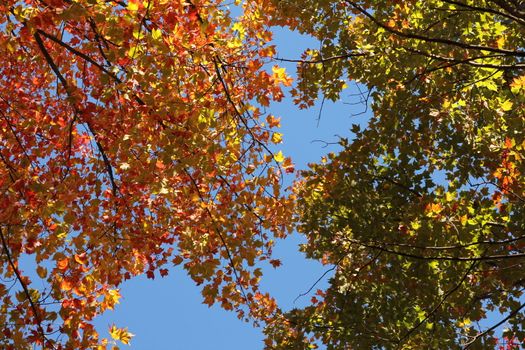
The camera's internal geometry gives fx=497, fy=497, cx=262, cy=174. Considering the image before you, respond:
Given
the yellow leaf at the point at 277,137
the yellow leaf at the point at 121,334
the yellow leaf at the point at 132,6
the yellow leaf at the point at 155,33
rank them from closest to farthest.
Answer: the yellow leaf at the point at 132,6 < the yellow leaf at the point at 155,33 < the yellow leaf at the point at 121,334 < the yellow leaf at the point at 277,137

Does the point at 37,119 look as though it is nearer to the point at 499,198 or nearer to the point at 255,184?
the point at 255,184

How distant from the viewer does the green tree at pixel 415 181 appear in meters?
6.48

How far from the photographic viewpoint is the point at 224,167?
6.20 meters

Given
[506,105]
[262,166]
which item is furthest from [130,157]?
[506,105]

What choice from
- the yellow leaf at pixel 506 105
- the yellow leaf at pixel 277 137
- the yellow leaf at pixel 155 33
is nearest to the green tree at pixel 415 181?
the yellow leaf at pixel 506 105

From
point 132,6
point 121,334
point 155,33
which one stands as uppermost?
point 155,33

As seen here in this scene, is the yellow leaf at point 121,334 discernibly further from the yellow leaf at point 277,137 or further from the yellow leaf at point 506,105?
the yellow leaf at point 506,105

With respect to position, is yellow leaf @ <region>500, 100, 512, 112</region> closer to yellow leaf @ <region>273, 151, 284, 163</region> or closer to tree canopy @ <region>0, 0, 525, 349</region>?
tree canopy @ <region>0, 0, 525, 349</region>

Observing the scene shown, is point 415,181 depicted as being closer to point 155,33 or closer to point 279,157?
point 279,157

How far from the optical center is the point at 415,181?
7887mm

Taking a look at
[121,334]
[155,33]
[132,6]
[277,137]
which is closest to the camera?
[132,6]

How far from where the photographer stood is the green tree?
21.3ft

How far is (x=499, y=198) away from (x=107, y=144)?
5.85 m

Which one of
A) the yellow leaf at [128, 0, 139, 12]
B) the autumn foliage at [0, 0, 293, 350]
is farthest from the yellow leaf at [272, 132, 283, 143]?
the yellow leaf at [128, 0, 139, 12]
